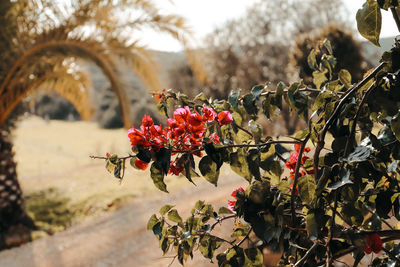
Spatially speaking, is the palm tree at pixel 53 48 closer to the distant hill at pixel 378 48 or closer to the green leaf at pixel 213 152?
the distant hill at pixel 378 48

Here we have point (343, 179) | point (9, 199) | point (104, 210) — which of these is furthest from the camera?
point (104, 210)

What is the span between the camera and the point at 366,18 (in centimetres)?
90

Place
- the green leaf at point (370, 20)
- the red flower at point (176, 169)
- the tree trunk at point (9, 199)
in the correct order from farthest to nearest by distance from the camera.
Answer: the tree trunk at point (9, 199)
the red flower at point (176, 169)
the green leaf at point (370, 20)

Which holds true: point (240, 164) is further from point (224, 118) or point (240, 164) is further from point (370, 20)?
point (370, 20)

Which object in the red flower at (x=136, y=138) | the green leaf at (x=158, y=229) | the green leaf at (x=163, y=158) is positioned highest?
the red flower at (x=136, y=138)

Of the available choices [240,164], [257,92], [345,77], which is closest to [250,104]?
[257,92]

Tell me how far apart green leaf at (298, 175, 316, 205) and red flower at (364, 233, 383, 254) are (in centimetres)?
29

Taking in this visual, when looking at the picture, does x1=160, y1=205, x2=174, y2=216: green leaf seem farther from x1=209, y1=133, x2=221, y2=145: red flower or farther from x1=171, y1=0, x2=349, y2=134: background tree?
x1=171, y1=0, x2=349, y2=134: background tree

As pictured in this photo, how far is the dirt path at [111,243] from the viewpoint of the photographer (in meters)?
4.68

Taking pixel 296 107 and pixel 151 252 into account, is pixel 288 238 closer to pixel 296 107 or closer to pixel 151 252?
pixel 296 107

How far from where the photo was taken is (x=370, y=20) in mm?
903

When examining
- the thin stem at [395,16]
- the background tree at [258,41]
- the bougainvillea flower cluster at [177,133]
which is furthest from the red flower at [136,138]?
the background tree at [258,41]

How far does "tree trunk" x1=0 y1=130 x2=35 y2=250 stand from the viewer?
6129mm

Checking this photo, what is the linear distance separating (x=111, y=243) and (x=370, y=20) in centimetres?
499
